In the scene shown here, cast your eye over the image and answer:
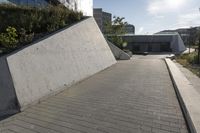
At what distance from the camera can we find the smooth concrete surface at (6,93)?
5.70 metres

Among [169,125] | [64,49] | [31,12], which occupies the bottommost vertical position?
[169,125]

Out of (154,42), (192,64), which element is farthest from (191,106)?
(154,42)

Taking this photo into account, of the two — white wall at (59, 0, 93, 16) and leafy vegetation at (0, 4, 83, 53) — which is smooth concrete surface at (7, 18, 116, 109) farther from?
white wall at (59, 0, 93, 16)

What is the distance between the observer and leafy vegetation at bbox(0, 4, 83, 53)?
29.5 ft

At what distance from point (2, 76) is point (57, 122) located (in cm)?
220

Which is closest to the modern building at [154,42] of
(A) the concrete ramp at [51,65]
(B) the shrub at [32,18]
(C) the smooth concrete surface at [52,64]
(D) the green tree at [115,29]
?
(D) the green tree at [115,29]

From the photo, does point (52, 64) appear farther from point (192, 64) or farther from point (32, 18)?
point (192, 64)

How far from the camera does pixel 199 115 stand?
5023 mm

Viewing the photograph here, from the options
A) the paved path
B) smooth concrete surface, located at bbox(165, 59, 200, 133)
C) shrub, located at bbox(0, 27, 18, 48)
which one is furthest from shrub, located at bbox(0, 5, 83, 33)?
smooth concrete surface, located at bbox(165, 59, 200, 133)

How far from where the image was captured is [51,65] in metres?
7.93

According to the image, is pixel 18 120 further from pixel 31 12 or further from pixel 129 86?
pixel 31 12

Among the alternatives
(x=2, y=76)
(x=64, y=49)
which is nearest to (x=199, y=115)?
(x=2, y=76)

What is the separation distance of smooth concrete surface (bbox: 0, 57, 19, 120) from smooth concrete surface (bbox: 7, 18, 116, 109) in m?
0.12

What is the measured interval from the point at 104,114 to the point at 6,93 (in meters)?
2.71
